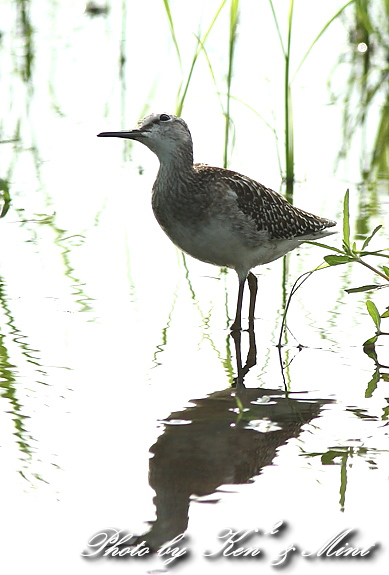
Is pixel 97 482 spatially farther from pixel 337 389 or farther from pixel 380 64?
pixel 380 64

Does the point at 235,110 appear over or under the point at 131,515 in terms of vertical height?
over

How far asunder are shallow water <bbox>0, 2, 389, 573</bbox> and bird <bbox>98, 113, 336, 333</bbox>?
0.45m

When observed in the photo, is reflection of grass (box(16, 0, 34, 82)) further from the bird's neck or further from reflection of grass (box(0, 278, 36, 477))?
reflection of grass (box(0, 278, 36, 477))

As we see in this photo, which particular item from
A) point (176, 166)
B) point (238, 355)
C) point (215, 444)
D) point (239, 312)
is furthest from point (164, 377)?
point (176, 166)

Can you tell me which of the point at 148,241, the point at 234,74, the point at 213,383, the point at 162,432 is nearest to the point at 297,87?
the point at 234,74

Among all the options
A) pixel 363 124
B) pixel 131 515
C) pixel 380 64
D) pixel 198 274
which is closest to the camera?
pixel 131 515

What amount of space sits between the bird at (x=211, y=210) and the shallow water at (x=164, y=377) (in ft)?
1.46

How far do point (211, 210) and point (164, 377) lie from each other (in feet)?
4.70

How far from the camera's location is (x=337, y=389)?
7203 mm

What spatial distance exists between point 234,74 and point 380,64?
A: 7.07 ft

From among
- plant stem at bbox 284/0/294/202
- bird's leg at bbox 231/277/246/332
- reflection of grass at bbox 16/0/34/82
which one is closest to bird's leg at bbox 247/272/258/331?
bird's leg at bbox 231/277/246/332

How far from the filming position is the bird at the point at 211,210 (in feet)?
27.0

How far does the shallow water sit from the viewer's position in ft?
18.1

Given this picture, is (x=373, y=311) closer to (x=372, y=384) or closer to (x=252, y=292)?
(x=372, y=384)
